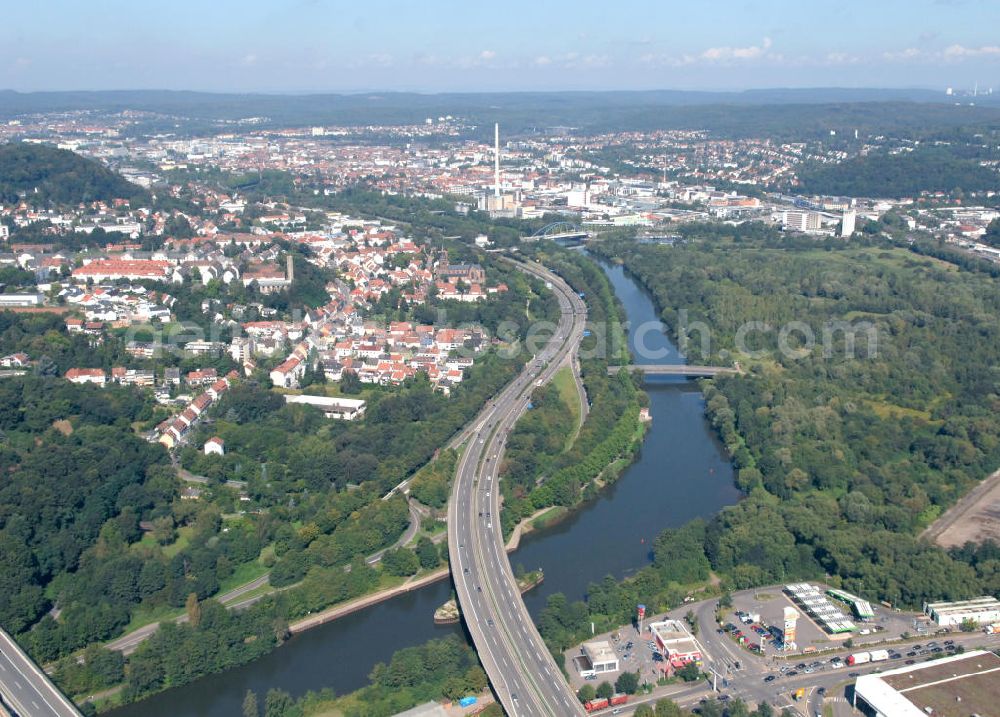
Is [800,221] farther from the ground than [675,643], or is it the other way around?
[800,221]

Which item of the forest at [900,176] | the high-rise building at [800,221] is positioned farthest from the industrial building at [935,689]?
the forest at [900,176]

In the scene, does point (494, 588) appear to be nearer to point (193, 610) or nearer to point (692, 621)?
point (692, 621)

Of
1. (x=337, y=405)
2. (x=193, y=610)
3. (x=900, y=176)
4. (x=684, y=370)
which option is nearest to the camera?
(x=193, y=610)

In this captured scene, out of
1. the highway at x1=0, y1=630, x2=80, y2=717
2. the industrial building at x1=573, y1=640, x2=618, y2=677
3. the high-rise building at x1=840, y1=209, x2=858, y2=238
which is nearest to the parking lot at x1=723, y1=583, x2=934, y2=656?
the industrial building at x1=573, y1=640, x2=618, y2=677

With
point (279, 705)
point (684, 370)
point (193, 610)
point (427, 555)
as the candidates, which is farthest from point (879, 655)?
point (684, 370)

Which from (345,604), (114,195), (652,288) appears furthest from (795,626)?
(114,195)
